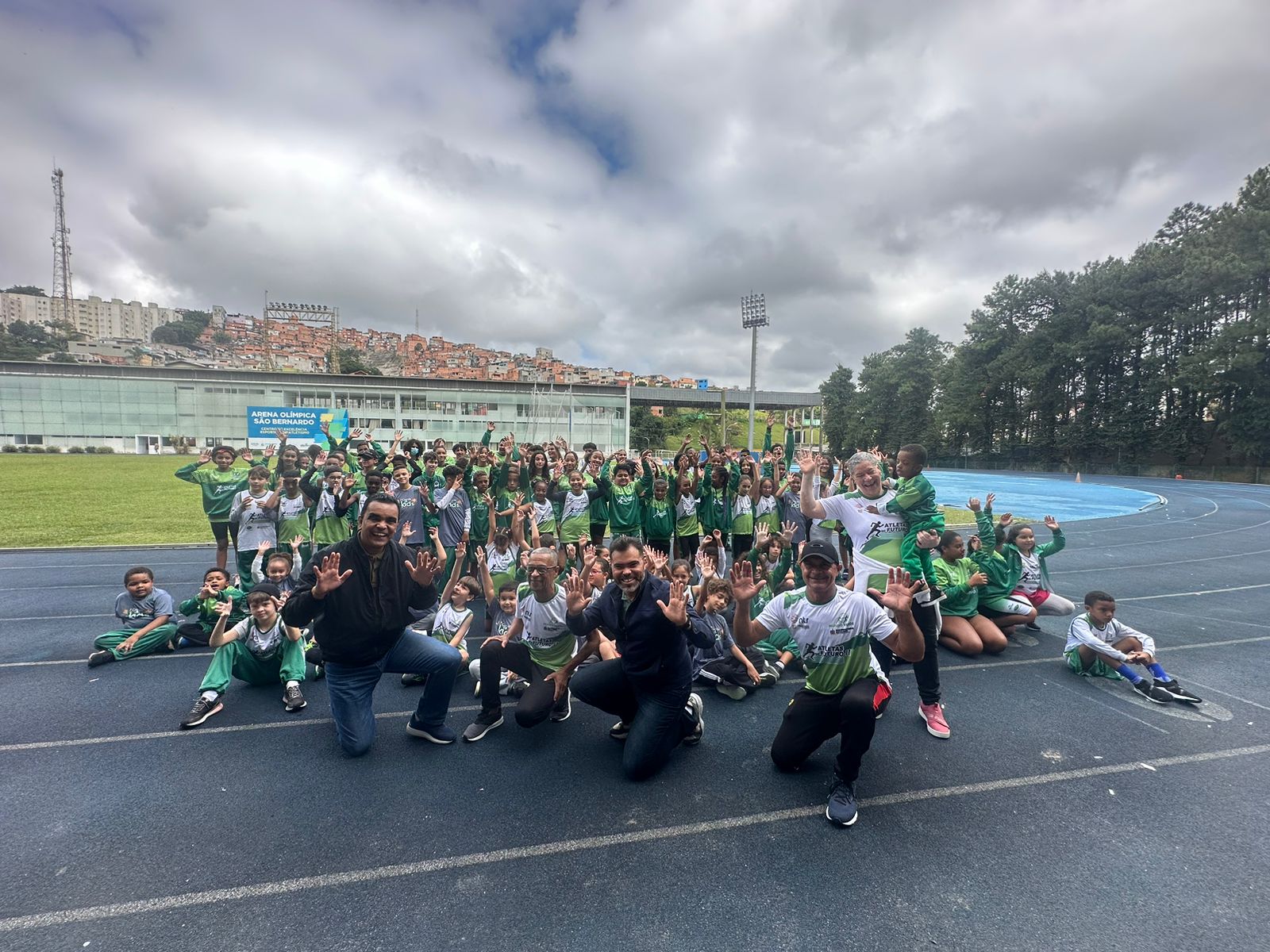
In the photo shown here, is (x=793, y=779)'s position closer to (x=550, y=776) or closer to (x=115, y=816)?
(x=550, y=776)

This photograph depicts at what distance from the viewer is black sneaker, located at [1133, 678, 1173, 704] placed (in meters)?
4.82

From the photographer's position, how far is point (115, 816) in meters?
3.24

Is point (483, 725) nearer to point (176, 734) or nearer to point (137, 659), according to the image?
point (176, 734)

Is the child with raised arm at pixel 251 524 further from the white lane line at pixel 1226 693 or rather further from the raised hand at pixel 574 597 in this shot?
the white lane line at pixel 1226 693

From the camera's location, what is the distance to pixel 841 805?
3.25 m

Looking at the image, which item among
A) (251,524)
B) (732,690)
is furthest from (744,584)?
(251,524)

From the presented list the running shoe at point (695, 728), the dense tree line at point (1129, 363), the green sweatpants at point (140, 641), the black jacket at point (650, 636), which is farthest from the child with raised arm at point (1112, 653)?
the dense tree line at point (1129, 363)

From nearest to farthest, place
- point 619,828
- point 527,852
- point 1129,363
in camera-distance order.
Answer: point 527,852 < point 619,828 < point 1129,363

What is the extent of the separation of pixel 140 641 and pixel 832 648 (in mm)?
6806

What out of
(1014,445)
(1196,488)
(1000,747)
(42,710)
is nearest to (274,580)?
(42,710)

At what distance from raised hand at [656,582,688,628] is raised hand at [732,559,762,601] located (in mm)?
369

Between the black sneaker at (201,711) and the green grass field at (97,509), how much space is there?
394 inches

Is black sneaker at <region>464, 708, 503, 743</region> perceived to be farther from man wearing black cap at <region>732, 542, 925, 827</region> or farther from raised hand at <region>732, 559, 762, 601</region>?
raised hand at <region>732, 559, 762, 601</region>

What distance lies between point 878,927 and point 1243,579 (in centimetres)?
1204
